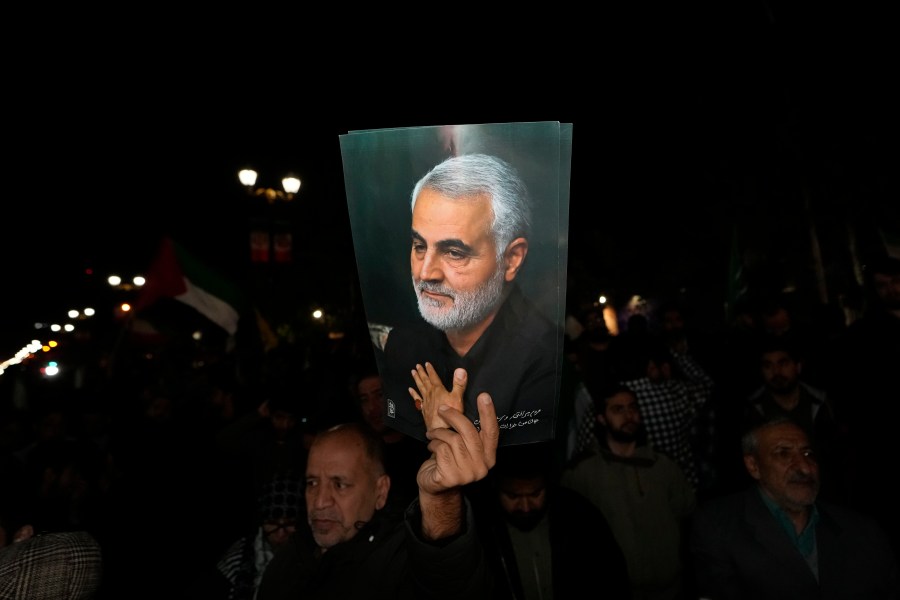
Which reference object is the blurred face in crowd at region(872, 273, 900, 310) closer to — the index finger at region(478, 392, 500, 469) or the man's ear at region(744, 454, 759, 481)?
the man's ear at region(744, 454, 759, 481)

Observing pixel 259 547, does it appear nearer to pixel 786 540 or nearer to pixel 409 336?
pixel 409 336

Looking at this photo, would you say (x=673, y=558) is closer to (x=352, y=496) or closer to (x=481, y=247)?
(x=352, y=496)

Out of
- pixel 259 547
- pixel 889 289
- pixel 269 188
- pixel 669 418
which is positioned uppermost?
pixel 269 188

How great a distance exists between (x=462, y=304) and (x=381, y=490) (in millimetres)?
1576

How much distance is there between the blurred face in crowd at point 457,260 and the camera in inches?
65.4

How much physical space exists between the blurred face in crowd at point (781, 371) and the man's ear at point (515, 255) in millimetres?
4404

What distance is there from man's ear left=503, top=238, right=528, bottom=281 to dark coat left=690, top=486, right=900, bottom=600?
2686 millimetres

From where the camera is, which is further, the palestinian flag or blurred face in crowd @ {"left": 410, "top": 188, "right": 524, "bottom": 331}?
the palestinian flag

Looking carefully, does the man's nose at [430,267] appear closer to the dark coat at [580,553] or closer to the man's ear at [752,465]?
the dark coat at [580,553]

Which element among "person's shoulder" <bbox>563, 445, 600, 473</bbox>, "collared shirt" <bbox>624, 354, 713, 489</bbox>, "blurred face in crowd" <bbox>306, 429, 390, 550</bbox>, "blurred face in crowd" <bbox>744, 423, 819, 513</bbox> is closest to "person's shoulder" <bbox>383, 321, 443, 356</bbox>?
"blurred face in crowd" <bbox>306, 429, 390, 550</bbox>

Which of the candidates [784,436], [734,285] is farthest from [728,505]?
[734,285]

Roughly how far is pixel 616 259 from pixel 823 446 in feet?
103

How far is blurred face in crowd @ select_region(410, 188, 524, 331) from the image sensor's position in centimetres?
166

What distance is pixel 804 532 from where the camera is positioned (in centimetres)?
351
